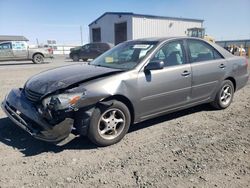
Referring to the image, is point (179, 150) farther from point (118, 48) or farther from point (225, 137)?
point (118, 48)

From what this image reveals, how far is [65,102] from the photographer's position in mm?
3500

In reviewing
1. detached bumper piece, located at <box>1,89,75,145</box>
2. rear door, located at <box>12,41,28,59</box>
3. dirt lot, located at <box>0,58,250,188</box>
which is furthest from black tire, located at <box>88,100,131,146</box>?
A: rear door, located at <box>12,41,28,59</box>

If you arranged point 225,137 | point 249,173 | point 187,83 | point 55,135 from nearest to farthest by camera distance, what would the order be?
A: point 249,173
point 55,135
point 225,137
point 187,83

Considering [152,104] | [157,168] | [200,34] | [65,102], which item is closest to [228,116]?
[152,104]

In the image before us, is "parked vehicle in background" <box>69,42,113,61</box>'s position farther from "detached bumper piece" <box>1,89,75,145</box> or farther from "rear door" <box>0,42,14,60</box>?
"detached bumper piece" <box>1,89,75,145</box>

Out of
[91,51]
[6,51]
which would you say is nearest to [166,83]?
[6,51]

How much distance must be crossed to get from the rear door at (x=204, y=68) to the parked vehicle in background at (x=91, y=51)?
57.4 feet

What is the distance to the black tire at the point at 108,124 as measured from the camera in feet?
12.3

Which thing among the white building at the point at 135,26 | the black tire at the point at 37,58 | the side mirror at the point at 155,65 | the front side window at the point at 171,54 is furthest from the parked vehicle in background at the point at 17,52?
the side mirror at the point at 155,65

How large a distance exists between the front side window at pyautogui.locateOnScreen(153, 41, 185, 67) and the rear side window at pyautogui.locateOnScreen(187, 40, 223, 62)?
241 millimetres

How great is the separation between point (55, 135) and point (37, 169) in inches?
18.3

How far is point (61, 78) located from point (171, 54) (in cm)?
198

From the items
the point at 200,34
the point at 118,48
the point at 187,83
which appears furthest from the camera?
the point at 200,34

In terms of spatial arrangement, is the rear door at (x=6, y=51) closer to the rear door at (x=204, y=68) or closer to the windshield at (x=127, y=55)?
the windshield at (x=127, y=55)
